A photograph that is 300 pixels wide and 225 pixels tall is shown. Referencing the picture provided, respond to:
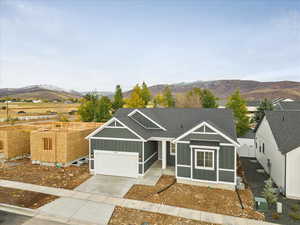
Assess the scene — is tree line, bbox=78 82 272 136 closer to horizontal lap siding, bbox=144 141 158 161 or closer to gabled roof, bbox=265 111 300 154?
gabled roof, bbox=265 111 300 154

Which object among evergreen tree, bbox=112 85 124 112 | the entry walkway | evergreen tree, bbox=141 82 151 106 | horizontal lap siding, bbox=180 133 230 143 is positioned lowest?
the entry walkway

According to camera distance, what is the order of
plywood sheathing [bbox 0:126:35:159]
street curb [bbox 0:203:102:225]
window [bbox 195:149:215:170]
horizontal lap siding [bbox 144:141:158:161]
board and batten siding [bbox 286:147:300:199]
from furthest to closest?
plywood sheathing [bbox 0:126:35:159], horizontal lap siding [bbox 144:141:158:161], window [bbox 195:149:215:170], board and batten siding [bbox 286:147:300:199], street curb [bbox 0:203:102:225]

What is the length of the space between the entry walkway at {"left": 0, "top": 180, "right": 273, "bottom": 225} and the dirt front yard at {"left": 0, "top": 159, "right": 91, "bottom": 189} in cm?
72

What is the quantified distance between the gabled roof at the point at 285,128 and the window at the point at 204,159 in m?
4.43

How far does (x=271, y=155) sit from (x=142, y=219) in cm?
1154

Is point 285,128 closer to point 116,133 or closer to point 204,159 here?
point 204,159

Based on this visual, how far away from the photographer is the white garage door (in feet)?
45.4

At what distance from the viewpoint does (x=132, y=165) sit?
13.8 meters

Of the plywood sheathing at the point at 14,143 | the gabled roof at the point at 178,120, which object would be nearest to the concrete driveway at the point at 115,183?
the gabled roof at the point at 178,120

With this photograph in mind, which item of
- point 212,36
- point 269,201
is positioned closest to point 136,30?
point 212,36

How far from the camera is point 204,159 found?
12.4 meters

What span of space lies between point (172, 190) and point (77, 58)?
103ft

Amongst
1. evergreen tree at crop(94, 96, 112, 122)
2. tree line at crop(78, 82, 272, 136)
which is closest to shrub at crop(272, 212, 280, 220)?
tree line at crop(78, 82, 272, 136)

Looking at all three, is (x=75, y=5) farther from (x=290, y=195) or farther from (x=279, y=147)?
(x=290, y=195)
